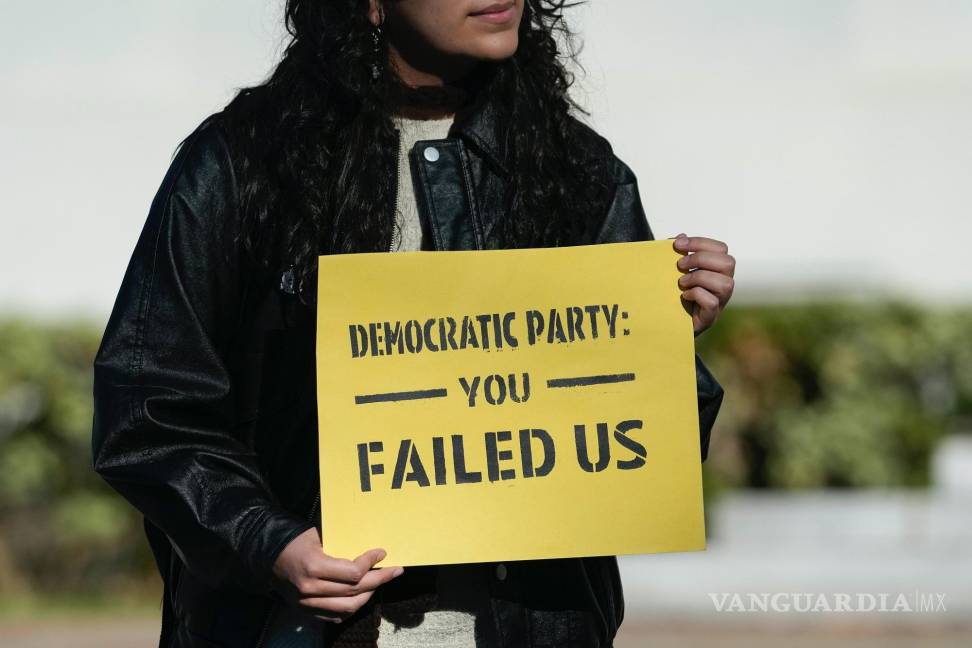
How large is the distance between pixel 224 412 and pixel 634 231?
0.77 meters

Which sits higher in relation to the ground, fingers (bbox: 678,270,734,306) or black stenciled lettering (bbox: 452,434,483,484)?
fingers (bbox: 678,270,734,306)

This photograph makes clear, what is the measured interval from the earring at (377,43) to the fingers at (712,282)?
64 centimetres

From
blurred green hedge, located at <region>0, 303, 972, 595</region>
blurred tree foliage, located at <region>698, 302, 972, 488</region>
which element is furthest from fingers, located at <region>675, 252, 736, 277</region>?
blurred tree foliage, located at <region>698, 302, 972, 488</region>

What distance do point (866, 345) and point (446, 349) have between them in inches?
292

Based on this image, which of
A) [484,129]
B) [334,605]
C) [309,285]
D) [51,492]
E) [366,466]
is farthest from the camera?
[51,492]

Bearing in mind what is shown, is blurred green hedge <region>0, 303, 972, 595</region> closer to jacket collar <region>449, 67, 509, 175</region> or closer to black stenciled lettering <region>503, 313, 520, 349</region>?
jacket collar <region>449, 67, 509, 175</region>

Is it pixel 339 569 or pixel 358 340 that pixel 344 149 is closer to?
pixel 358 340

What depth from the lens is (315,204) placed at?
244 cm

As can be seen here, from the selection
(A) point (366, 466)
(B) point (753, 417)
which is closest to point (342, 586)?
(A) point (366, 466)

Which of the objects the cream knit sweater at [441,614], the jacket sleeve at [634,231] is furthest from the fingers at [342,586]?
the jacket sleeve at [634,231]

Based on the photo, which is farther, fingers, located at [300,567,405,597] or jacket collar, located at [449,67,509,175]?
jacket collar, located at [449,67,509,175]

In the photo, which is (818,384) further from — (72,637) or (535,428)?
(535,428)

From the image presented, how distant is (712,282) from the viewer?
Answer: 2.37m

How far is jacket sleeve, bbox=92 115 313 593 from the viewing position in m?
2.28
